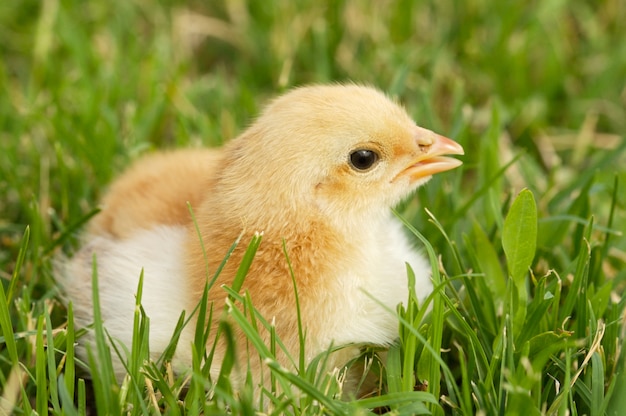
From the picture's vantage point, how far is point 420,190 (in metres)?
2.91

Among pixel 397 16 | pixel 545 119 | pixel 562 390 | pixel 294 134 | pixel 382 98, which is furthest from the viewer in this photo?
pixel 397 16

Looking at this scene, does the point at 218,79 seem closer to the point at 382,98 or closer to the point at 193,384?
the point at 382,98

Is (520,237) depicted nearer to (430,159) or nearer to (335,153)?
(430,159)

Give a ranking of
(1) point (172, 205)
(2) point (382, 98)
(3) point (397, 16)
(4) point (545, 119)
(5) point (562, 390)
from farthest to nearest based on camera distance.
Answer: (3) point (397, 16) < (4) point (545, 119) < (1) point (172, 205) < (2) point (382, 98) < (5) point (562, 390)

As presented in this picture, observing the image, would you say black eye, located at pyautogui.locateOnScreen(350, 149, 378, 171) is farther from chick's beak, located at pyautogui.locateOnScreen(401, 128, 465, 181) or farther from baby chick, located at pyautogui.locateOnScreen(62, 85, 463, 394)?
chick's beak, located at pyautogui.locateOnScreen(401, 128, 465, 181)

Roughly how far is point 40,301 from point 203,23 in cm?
223

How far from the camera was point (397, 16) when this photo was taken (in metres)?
4.06

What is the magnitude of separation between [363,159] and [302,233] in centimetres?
27

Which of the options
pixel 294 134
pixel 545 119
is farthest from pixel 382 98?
pixel 545 119

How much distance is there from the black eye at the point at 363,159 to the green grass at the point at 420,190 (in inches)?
11.6

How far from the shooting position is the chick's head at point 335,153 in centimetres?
Result: 220

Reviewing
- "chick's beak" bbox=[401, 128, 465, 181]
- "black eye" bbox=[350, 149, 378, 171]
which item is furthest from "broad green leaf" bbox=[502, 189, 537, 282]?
"black eye" bbox=[350, 149, 378, 171]

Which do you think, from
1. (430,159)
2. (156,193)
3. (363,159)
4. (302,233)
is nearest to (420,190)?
(430,159)

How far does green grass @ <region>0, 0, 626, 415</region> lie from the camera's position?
6.73 feet
